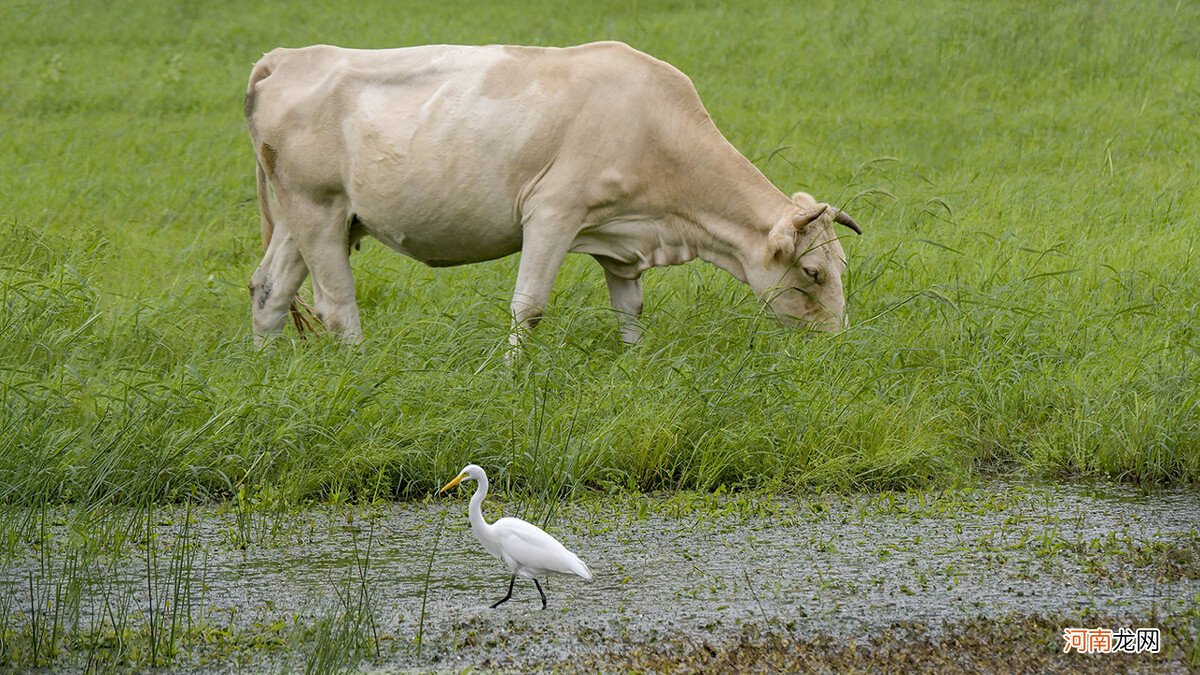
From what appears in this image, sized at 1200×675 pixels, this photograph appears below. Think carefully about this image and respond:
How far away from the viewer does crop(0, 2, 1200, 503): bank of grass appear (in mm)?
6492

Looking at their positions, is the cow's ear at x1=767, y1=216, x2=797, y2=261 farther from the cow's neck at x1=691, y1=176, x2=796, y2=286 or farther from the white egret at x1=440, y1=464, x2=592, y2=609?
the white egret at x1=440, y1=464, x2=592, y2=609

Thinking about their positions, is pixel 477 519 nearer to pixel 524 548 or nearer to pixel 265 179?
pixel 524 548

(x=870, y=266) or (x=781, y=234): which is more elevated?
(x=781, y=234)

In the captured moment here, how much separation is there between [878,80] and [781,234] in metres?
8.21

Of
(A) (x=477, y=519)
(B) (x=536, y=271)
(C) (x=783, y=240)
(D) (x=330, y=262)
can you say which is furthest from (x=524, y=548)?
(D) (x=330, y=262)

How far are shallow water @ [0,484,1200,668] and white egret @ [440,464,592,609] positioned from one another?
0.19 m

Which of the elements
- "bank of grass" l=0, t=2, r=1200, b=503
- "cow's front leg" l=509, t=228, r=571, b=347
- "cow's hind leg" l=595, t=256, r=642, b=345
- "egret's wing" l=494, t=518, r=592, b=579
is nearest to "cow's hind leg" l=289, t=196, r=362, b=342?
"bank of grass" l=0, t=2, r=1200, b=503

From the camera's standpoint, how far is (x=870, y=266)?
9.00 meters

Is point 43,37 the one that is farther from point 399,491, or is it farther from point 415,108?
point 399,491

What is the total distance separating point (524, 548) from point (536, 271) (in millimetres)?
2866

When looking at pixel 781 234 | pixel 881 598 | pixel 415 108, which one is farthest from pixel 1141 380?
pixel 415 108

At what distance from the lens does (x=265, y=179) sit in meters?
8.34

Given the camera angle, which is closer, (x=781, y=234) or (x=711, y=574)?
(x=711, y=574)

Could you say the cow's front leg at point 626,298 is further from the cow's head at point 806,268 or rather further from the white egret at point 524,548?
the white egret at point 524,548
